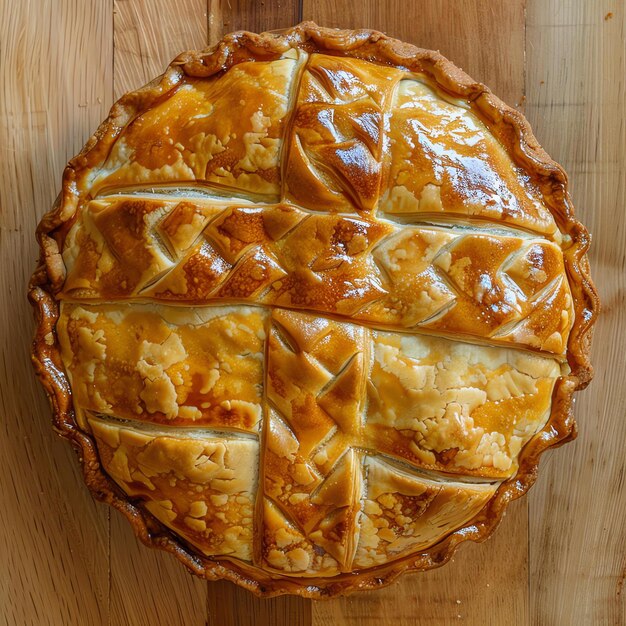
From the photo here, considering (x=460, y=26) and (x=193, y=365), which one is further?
(x=460, y=26)

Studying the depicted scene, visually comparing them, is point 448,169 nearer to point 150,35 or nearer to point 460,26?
point 460,26

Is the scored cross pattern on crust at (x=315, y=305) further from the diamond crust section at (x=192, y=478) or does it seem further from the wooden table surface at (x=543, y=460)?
the wooden table surface at (x=543, y=460)

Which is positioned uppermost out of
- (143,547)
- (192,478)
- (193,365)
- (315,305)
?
(315,305)

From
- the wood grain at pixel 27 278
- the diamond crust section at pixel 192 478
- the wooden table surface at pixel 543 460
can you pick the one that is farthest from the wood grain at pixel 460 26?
the diamond crust section at pixel 192 478

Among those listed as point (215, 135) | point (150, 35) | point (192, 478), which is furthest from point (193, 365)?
point (150, 35)

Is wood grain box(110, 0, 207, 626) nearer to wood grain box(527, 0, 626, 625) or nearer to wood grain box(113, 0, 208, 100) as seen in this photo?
wood grain box(113, 0, 208, 100)

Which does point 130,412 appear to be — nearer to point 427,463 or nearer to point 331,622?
point 427,463
